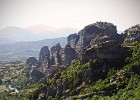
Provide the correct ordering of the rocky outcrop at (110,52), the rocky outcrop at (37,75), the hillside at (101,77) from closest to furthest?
the hillside at (101,77) < the rocky outcrop at (110,52) < the rocky outcrop at (37,75)

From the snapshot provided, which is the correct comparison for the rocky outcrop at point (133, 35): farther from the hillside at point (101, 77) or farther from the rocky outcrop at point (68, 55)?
the hillside at point (101, 77)

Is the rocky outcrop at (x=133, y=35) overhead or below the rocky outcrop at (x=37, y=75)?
overhead

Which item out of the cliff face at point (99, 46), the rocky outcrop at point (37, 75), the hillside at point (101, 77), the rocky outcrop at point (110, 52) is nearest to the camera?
the hillside at point (101, 77)

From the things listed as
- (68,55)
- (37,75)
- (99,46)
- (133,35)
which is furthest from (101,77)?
(37,75)

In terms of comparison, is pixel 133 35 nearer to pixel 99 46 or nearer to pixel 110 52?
pixel 99 46

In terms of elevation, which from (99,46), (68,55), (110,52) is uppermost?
(99,46)

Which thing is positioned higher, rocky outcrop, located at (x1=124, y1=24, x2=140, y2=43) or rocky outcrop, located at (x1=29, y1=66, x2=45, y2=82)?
rocky outcrop, located at (x1=124, y1=24, x2=140, y2=43)

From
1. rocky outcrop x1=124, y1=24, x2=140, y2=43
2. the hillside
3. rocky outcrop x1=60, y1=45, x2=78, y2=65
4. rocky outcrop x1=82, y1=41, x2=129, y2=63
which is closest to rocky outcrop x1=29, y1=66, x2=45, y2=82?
rocky outcrop x1=60, y1=45, x2=78, y2=65

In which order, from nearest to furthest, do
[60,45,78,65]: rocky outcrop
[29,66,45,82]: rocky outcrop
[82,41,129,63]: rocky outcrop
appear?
[82,41,129,63]: rocky outcrop
[60,45,78,65]: rocky outcrop
[29,66,45,82]: rocky outcrop

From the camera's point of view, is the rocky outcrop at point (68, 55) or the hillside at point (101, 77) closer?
the hillside at point (101, 77)

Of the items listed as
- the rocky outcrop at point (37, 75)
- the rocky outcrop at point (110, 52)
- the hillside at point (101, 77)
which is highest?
the rocky outcrop at point (110, 52)

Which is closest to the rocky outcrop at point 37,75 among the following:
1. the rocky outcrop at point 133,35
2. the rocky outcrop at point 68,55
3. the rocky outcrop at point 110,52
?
the rocky outcrop at point 68,55

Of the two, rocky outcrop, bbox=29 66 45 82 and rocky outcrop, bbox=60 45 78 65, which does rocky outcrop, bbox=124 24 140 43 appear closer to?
rocky outcrop, bbox=60 45 78 65

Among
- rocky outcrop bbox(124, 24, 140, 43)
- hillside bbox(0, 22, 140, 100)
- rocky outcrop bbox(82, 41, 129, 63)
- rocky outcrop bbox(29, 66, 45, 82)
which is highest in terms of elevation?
rocky outcrop bbox(124, 24, 140, 43)
